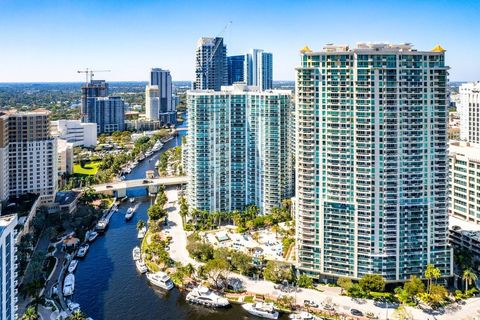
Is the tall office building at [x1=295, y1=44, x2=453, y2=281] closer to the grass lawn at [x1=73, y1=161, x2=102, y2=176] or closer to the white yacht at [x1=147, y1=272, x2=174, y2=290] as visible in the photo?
the white yacht at [x1=147, y1=272, x2=174, y2=290]

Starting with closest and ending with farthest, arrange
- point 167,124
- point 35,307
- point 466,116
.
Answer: point 35,307 < point 466,116 < point 167,124

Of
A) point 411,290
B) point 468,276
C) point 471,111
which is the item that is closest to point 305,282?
point 411,290

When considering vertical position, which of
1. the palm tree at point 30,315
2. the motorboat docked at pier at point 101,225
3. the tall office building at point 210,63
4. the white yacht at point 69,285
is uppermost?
the tall office building at point 210,63

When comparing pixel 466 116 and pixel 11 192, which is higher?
pixel 466 116

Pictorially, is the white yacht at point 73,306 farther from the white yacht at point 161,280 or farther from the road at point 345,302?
the road at point 345,302

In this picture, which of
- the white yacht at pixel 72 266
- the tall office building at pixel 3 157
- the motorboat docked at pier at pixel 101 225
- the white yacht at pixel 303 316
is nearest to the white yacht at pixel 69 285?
the white yacht at pixel 72 266

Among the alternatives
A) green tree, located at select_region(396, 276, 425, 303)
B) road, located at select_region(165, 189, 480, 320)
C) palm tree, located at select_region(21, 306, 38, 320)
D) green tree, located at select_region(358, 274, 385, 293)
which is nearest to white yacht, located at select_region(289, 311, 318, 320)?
road, located at select_region(165, 189, 480, 320)

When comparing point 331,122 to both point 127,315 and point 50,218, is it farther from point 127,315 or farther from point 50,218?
point 50,218

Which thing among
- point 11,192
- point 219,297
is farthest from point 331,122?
point 11,192
